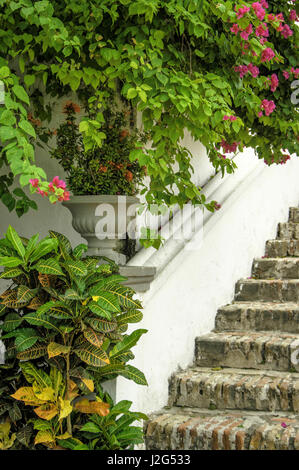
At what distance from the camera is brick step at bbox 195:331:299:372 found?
325cm

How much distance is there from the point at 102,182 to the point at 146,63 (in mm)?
631

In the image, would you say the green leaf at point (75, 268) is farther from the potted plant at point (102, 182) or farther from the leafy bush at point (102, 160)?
the leafy bush at point (102, 160)

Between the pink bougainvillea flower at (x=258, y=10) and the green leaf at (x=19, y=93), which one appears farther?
the pink bougainvillea flower at (x=258, y=10)

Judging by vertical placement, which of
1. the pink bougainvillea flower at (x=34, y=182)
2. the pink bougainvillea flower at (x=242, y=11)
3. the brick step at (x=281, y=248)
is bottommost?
the brick step at (x=281, y=248)

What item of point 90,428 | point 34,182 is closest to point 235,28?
point 34,182

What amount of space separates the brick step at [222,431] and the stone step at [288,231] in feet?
7.21

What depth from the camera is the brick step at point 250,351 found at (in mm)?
3248

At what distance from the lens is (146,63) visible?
2.41 meters

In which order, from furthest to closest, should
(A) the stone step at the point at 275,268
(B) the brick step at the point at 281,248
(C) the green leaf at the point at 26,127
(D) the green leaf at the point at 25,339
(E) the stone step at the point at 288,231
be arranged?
(E) the stone step at the point at 288,231, (B) the brick step at the point at 281,248, (A) the stone step at the point at 275,268, (D) the green leaf at the point at 25,339, (C) the green leaf at the point at 26,127

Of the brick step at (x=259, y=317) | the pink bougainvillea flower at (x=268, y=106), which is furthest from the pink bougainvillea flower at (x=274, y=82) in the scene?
the brick step at (x=259, y=317)

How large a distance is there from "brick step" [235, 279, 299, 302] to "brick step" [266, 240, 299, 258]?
518 mm

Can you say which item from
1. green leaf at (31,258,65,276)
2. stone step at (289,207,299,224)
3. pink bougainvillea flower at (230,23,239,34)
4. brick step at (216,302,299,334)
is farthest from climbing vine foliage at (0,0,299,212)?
stone step at (289,207,299,224)

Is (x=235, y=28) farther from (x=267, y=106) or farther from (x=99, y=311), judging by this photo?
(x=99, y=311)

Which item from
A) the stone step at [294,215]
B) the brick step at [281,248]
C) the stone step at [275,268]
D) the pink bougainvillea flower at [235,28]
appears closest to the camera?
the pink bougainvillea flower at [235,28]
